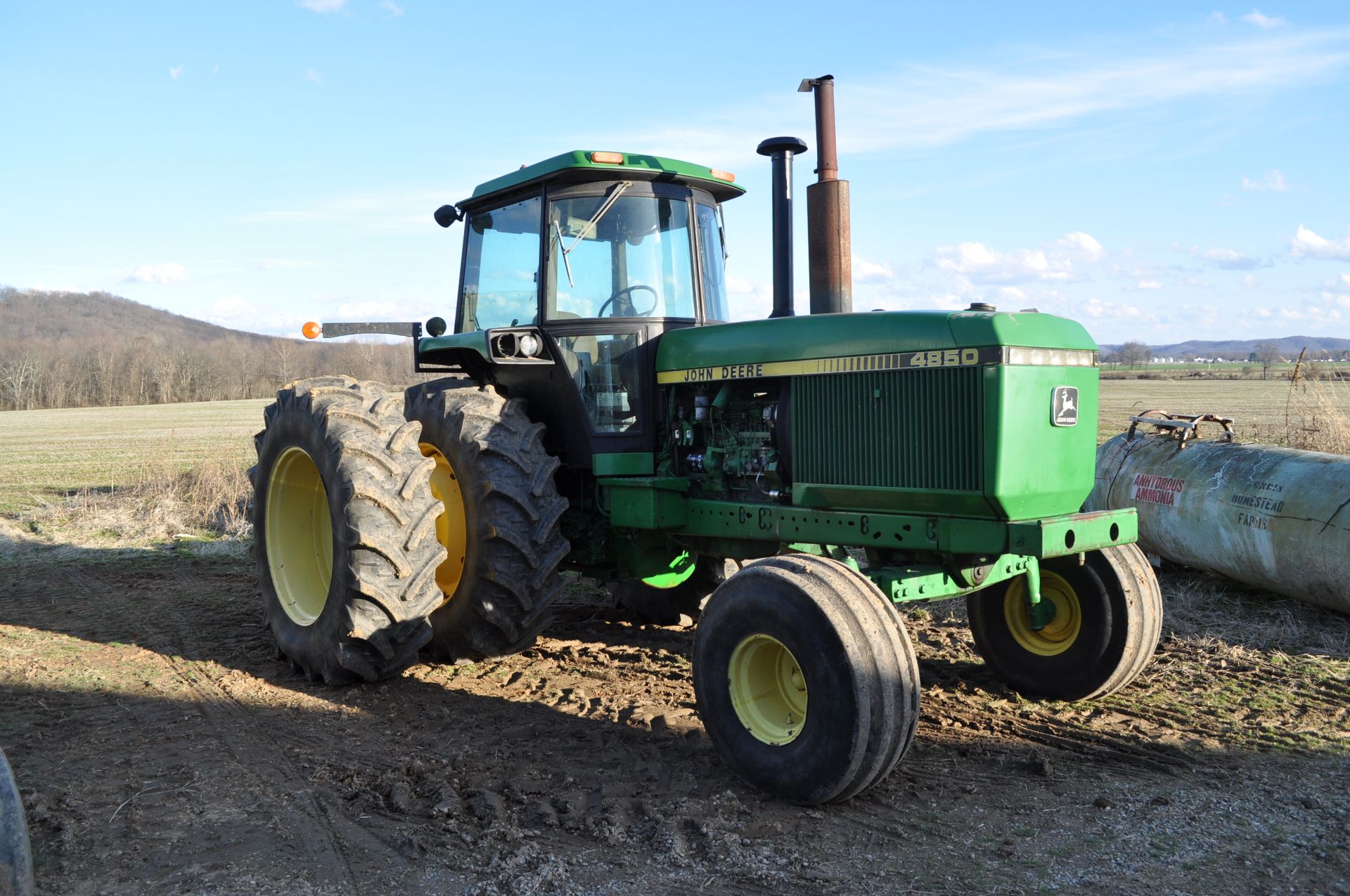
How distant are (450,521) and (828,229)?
2692mm

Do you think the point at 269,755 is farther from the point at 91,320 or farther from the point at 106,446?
the point at 91,320

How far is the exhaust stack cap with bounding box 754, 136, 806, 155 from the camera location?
5.38 m

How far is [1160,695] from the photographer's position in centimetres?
531

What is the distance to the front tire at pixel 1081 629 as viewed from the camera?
5.06m

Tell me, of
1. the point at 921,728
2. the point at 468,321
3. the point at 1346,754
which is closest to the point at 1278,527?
the point at 1346,754

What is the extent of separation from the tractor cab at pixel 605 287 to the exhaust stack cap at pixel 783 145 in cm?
58

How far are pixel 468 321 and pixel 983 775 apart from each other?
13.6 ft

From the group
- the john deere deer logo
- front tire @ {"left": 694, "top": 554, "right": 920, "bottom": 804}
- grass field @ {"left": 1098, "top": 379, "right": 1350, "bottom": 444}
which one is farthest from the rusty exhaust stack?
grass field @ {"left": 1098, "top": 379, "right": 1350, "bottom": 444}

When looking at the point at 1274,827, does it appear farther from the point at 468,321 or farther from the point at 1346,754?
the point at 468,321

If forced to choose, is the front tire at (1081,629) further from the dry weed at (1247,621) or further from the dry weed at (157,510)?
the dry weed at (157,510)

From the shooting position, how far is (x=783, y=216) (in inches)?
217

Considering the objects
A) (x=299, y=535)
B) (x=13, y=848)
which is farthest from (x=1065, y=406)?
(x=299, y=535)

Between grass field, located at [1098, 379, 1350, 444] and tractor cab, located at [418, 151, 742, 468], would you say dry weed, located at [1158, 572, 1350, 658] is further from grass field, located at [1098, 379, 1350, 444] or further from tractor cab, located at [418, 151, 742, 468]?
tractor cab, located at [418, 151, 742, 468]

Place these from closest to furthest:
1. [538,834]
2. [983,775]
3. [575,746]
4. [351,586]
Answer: [538,834] → [983,775] → [575,746] → [351,586]
